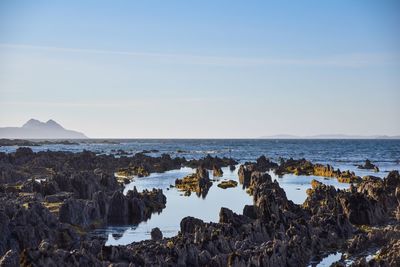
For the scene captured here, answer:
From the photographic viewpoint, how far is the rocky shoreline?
2227cm

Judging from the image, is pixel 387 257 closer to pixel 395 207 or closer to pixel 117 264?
pixel 117 264

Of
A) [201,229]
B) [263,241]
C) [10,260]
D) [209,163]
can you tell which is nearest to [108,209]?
[201,229]

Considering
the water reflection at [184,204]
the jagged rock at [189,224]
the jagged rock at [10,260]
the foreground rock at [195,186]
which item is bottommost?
the water reflection at [184,204]

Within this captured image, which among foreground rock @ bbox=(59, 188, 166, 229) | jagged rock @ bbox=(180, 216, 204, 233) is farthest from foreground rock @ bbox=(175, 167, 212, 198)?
jagged rock @ bbox=(180, 216, 204, 233)

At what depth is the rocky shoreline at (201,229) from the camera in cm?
2227

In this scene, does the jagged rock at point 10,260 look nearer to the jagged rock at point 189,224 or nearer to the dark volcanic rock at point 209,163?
the jagged rock at point 189,224

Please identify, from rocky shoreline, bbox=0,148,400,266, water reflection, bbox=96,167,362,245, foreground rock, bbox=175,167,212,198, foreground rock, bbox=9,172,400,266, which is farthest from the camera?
foreground rock, bbox=175,167,212,198

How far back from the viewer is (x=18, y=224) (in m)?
29.0

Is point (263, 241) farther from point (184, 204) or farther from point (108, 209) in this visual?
point (184, 204)

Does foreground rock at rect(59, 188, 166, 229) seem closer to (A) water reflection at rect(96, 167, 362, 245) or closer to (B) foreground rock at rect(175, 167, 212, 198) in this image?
(A) water reflection at rect(96, 167, 362, 245)

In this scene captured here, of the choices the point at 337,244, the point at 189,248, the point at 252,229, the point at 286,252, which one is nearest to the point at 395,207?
the point at 337,244

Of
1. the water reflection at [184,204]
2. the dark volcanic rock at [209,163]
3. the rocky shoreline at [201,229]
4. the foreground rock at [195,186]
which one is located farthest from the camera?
the dark volcanic rock at [209,163]

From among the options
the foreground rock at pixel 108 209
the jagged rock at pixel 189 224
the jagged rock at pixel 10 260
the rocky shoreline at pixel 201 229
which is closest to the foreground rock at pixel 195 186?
the rocky shoreline at pixel 201 229

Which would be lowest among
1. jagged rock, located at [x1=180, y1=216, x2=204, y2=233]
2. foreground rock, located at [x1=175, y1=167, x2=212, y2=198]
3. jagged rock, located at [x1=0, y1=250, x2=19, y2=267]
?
foreground rock, located at [x1=175, y1=167, x2=212, y2=198]
